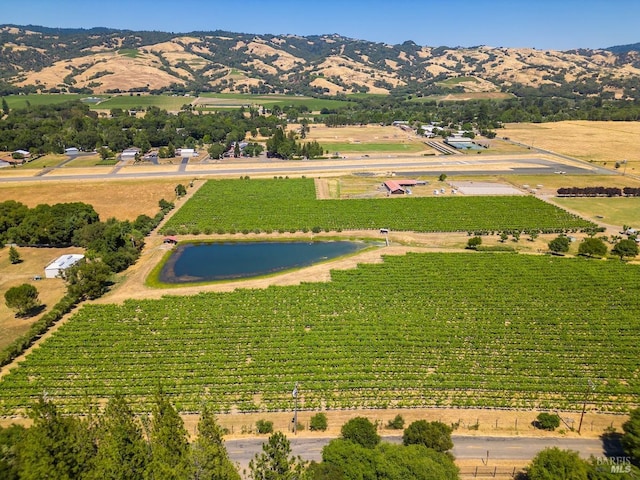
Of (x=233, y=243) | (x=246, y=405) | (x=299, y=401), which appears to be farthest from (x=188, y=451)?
(x=233, y=243)

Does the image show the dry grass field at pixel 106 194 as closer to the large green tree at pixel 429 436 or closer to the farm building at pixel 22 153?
the farm building at pixel 22 153

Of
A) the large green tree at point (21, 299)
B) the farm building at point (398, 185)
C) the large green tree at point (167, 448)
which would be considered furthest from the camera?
the farm building at point (398, 185)

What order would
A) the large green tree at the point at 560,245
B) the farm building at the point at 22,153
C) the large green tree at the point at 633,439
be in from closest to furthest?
the large green tree at the point at 633,439 → the large green tree at the point at 560,245 → the farm building at the point at 22,153

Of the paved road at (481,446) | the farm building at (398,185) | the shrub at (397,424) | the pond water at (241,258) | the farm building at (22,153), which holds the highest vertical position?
the farm building at (22,153)

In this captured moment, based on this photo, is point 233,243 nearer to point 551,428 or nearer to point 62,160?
point 551,428

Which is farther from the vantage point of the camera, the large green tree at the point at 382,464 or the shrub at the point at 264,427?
the shrub at the point at 264,427

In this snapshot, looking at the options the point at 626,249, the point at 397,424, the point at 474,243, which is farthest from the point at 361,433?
the point at 626,249

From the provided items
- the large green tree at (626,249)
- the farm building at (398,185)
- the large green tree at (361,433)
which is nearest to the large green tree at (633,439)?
the large green tree at (361,433)
